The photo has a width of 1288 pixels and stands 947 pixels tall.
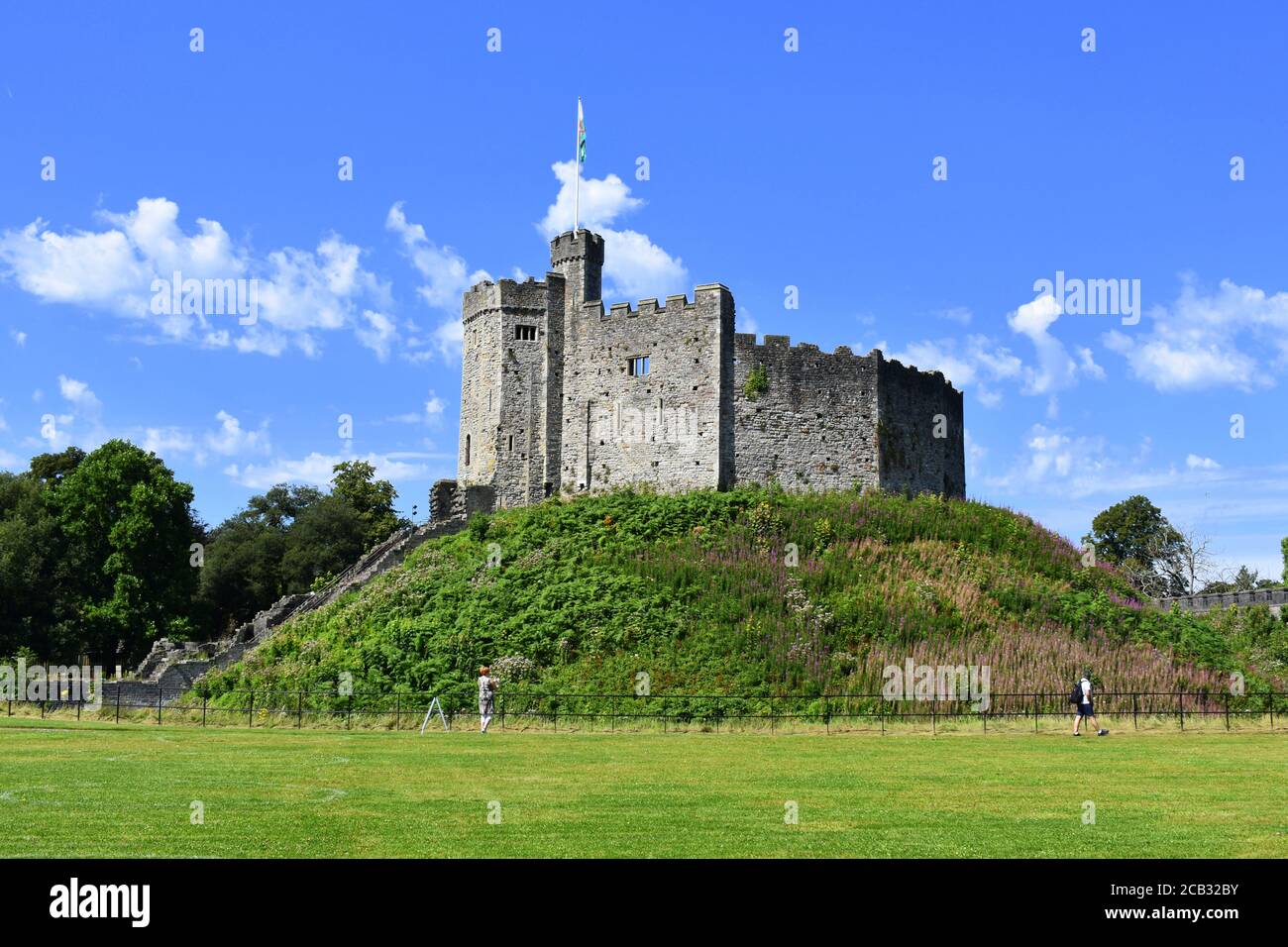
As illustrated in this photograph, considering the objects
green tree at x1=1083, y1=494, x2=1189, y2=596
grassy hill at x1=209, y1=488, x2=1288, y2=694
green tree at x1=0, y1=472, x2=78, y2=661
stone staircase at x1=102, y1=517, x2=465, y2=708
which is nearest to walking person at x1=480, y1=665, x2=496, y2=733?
grassy hill at x1=209, y1=488, x2=1288, y2=694

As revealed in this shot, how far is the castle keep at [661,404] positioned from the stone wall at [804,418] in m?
0.06

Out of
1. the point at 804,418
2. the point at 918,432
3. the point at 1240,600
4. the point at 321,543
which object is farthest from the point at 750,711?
the point at 321,543

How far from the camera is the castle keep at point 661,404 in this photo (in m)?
47.4

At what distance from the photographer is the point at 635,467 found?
4850 centimetres

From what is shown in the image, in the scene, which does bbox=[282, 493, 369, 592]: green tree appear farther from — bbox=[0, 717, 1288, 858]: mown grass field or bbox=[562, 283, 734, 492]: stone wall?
bbox=[0, 717, 1288, 858]: mown grass field

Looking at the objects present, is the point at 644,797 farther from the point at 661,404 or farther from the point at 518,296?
the point at 518,296

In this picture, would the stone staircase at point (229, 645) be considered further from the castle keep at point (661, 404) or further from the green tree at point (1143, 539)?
the green tree at point (1143, 539)

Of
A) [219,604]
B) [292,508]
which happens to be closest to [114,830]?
[219,604]

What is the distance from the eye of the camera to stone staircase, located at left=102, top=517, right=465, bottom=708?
38.0 meters

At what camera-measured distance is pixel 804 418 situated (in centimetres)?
4781

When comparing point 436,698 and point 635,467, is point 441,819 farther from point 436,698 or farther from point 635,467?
point 635,467

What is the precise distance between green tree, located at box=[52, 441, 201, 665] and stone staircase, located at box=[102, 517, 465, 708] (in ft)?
15.5

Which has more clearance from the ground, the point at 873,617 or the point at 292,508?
the point at 292,508

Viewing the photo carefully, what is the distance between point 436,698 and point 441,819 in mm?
16762
